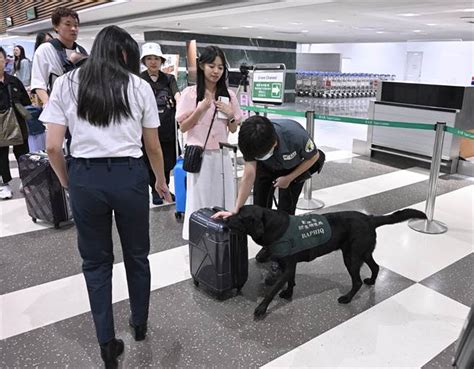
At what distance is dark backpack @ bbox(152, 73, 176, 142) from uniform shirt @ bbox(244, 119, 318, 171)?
1369 millimetres

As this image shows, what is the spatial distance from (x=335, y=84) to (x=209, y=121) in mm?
10405

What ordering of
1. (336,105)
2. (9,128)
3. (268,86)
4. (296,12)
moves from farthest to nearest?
(336,105)
(296,12)
(268,86)
(9,128)

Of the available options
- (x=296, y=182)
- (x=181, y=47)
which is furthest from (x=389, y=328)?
(x=181, y=47)

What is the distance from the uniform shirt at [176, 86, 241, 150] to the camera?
2.33m

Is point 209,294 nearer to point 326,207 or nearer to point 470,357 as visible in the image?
point 470,357

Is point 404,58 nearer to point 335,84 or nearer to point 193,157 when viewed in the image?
point 335,84

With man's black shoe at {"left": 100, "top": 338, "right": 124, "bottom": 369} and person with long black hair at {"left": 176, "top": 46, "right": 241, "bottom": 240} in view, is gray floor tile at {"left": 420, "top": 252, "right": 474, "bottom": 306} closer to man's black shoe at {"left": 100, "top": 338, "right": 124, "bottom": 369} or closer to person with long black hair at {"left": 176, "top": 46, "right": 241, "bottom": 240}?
person with long black hair at {"left": 176, "top": 46, "right": 241, "bottom": 240}

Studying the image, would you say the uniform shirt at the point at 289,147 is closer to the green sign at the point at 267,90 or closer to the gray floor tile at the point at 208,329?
the gray floor tile at the point at 208,329

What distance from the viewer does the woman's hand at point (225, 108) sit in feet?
7.54

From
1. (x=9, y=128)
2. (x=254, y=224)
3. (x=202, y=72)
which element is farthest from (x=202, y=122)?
(x=9, y=128)

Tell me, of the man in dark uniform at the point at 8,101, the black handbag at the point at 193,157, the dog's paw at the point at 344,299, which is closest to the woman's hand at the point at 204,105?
the black handbag at the point at 193,157

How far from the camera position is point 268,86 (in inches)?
161

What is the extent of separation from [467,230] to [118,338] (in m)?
2.69

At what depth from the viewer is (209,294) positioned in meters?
2.21
